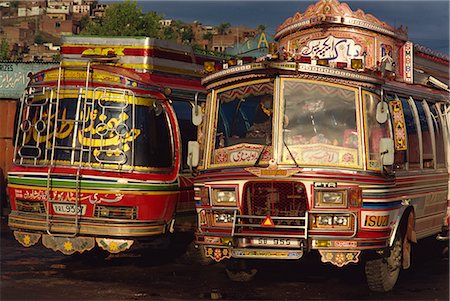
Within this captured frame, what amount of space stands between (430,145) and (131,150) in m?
4.64

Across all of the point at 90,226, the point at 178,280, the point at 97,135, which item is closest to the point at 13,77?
the point at 97,135

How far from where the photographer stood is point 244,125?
12.3m

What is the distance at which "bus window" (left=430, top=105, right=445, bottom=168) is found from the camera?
1486cm

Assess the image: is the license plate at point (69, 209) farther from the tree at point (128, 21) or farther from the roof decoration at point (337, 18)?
the tree at point (128, 21)

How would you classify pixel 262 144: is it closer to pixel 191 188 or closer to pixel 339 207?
pixel 339 207

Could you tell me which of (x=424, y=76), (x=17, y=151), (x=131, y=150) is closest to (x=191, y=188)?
→ (x=131, y=150)

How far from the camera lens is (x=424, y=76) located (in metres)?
16.1

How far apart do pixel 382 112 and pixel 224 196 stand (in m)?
2.29

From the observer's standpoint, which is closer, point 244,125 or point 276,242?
point 276,242

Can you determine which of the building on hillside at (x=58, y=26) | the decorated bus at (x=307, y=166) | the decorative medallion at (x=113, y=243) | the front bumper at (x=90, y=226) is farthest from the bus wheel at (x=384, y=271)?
the building on hillside at (x=58, y=26)

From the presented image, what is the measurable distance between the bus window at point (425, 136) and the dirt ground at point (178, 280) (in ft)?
5.57

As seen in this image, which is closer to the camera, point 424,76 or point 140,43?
point 140,43

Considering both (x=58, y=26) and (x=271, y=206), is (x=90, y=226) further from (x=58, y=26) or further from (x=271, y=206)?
(x=58, y=26)

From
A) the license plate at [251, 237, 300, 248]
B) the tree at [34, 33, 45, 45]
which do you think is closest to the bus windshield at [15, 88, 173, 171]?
the license plate at [251, 237, 300, 248]
